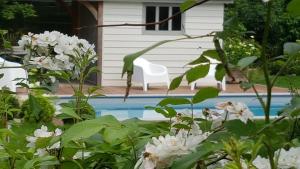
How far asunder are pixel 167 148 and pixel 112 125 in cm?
18

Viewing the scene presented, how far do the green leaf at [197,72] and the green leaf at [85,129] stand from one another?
139 millimetres

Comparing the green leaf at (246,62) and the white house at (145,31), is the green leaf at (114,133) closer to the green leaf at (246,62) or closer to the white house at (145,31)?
the green leaf at (246,62)

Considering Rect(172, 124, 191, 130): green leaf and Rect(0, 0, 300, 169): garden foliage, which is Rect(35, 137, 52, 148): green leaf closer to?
Rect(0, 0, 300, 169): garden foliage

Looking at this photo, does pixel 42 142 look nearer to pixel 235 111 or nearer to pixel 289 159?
pixel 235 111

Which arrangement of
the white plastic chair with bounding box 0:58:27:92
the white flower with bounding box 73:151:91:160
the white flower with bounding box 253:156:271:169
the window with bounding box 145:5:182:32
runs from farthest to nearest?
the window with bounding box 145:5:182:32, the white plastic chair with bounding box 0:58:27:92, the white flower with bounding box 73:151:91:160, the white flower with bounding box 253:156:271:169

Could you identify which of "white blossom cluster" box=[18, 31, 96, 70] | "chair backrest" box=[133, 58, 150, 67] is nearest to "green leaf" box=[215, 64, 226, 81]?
"white blossom cluster" box=[18, 31, 96, 70]

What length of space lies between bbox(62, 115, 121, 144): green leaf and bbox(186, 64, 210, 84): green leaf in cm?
14

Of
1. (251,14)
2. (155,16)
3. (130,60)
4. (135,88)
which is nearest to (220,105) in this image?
(130,60)

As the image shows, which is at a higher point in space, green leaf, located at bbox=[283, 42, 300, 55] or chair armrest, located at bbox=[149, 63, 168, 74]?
green leaf, located at bbox=[283, 42, 300, 55]

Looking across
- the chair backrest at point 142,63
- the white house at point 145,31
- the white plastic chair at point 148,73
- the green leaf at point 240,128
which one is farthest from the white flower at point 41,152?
the white house at point 145,31

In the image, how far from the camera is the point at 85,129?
2.78ft

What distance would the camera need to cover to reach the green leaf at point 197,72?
86cm

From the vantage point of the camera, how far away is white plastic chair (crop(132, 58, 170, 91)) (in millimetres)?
12562

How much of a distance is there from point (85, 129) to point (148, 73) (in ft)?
38.5
